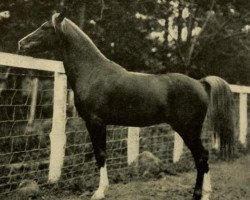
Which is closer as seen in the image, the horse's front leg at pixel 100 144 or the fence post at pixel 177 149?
the horse's front leg at pixel 100 144

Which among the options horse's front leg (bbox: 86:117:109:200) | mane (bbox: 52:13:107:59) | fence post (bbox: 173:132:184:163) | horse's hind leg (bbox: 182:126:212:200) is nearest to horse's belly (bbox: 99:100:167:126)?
horse's front leg (bbox: 86:117:109:200)

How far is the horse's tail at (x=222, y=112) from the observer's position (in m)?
7.21

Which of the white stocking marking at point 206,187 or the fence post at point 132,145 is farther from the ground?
the fence post at point 132,145

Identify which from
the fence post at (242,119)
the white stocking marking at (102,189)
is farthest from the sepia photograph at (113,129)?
the fence post at (242,119)

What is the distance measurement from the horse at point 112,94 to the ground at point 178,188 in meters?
0.33

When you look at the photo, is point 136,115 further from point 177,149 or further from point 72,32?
point 177,149

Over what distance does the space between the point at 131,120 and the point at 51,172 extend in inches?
53.6

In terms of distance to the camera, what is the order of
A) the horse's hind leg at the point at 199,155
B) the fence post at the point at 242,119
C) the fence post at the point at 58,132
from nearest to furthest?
the horse's hind leg at the point at 199,155
the fence post at the point at 58,132
the fence post at the point at 242,119

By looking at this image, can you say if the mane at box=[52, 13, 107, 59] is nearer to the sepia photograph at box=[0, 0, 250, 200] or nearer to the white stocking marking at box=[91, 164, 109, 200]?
the sepia photograph at box=[0, 0, 250, 200]

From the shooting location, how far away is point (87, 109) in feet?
19.9

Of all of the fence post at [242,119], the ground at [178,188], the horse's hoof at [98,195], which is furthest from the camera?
the fence post at [242,119]

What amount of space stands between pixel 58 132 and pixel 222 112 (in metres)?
2.39

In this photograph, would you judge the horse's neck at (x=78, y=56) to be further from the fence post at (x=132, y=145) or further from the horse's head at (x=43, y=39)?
the fence post at (x=132, y=145)

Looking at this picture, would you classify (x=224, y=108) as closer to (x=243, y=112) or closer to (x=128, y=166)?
(x=128, y=166)
